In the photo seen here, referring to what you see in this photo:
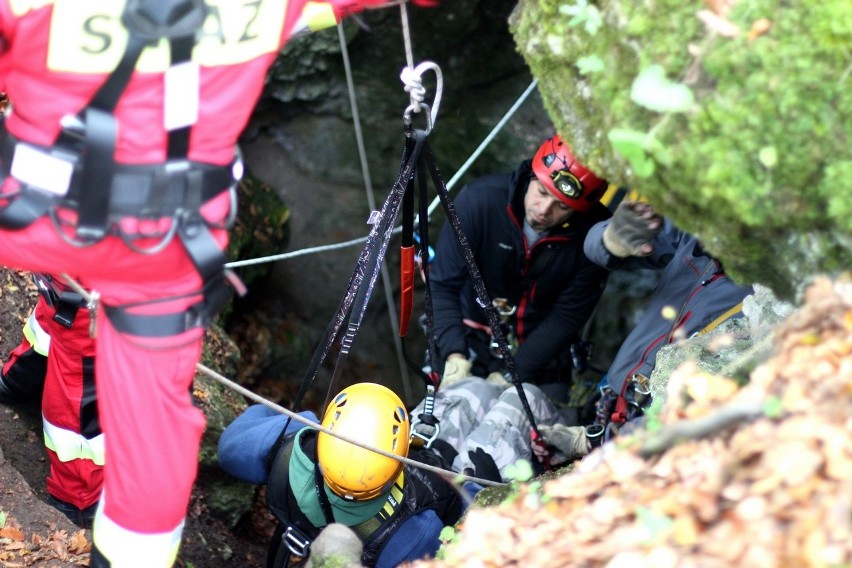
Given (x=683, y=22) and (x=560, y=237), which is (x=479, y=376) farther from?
(x=683, y=22)

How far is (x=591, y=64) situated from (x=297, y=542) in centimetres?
239

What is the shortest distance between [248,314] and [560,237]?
12.1ft

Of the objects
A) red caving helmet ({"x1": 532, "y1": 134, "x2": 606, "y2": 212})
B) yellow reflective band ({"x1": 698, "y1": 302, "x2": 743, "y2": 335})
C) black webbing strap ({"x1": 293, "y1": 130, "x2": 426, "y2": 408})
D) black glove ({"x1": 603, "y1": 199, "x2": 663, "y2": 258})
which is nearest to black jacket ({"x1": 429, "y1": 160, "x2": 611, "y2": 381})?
red caving helmet ({"x1": 532, "y1": 134, "x2": 606, "y2": 212})

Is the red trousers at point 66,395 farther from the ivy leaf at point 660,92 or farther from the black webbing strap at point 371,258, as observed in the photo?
the ivy leaf at point 660,92

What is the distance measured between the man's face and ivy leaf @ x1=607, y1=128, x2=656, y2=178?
2234 mm

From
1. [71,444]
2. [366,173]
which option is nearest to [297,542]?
[71,444]

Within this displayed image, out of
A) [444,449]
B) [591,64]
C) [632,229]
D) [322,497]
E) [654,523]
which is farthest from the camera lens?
[444,449]

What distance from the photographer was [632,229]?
374 centimetres

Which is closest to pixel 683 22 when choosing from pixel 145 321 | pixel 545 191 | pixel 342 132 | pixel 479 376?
pixel 145 321

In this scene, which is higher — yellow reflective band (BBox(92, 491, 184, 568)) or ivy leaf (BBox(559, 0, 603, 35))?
ivy leaf (BBox(559, 0, 603, 35))

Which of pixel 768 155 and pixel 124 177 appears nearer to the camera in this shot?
pixel 768 155

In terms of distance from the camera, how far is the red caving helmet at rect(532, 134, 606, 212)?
418cm

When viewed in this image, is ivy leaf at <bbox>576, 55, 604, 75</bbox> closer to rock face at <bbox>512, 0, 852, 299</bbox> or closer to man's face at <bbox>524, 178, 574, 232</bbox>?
rock face at <bbox>512, 0, 852, 299</bbox>

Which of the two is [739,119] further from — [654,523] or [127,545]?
[127,545]
